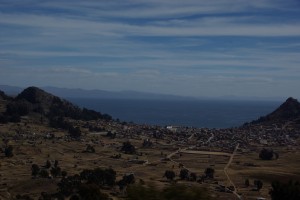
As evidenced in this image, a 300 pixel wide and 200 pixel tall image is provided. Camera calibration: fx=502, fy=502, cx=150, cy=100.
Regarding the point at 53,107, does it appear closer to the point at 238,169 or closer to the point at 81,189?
the point at 238,169

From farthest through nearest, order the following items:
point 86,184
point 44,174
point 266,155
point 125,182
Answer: point 266,155
point 44,174
point 125,182
point 86,184

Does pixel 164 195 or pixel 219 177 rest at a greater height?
pixel 164 195

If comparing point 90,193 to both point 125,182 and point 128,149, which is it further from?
point 128,149

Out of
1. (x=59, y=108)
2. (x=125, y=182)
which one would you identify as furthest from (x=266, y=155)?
(x=59, y=108)

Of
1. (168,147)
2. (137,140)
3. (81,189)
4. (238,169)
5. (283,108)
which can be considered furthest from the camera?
(283,108)

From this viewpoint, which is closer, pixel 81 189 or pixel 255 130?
pixel 81 189

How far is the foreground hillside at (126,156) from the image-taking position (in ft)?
211

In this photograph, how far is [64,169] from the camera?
267ft

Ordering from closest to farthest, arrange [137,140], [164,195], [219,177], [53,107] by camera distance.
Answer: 1. [164,195]
2. [219,177]
3. [137,140]
4. [53,107]

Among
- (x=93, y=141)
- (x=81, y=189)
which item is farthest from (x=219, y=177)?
(x=93, y=141)

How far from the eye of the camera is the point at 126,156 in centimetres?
10006

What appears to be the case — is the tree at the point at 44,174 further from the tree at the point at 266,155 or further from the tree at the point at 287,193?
the tree at the point at 266,155

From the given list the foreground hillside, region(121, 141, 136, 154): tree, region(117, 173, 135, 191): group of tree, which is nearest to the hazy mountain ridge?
the foreground hillside

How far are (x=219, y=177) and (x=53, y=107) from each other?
89.8 meters
